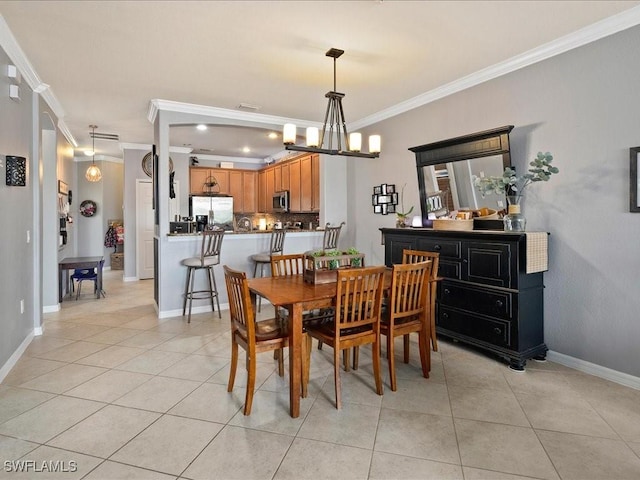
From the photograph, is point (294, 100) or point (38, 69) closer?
point (38, 69)

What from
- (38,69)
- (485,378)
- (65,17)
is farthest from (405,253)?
(38,69)

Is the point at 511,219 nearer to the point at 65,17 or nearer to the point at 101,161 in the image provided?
the point at 65,17

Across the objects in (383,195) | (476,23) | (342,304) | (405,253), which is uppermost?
(476,23)

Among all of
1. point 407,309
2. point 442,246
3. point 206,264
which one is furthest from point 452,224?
point 206,264

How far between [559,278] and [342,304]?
1973mm

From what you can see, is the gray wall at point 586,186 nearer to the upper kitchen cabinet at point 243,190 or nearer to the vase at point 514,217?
the vase at point 514,217

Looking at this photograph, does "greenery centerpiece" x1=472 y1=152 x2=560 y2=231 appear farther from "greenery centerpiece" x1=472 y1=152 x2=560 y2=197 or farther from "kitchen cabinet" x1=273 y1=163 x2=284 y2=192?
"kitchen cabinet" x1=273 y1=163 x2=284 y2=192

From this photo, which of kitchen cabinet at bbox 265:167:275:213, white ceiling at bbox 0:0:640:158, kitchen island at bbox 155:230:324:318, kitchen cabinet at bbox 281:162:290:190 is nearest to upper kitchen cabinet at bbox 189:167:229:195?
kitchen cabinet at bbox 265:167:275:213

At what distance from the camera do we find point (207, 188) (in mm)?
8109

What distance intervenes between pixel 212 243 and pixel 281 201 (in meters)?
2.73

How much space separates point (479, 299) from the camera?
3.26 meters

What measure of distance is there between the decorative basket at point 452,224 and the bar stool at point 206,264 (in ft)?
8.28

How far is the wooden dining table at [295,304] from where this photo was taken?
89.7 inches

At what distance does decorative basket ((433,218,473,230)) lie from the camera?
11.7 feet
